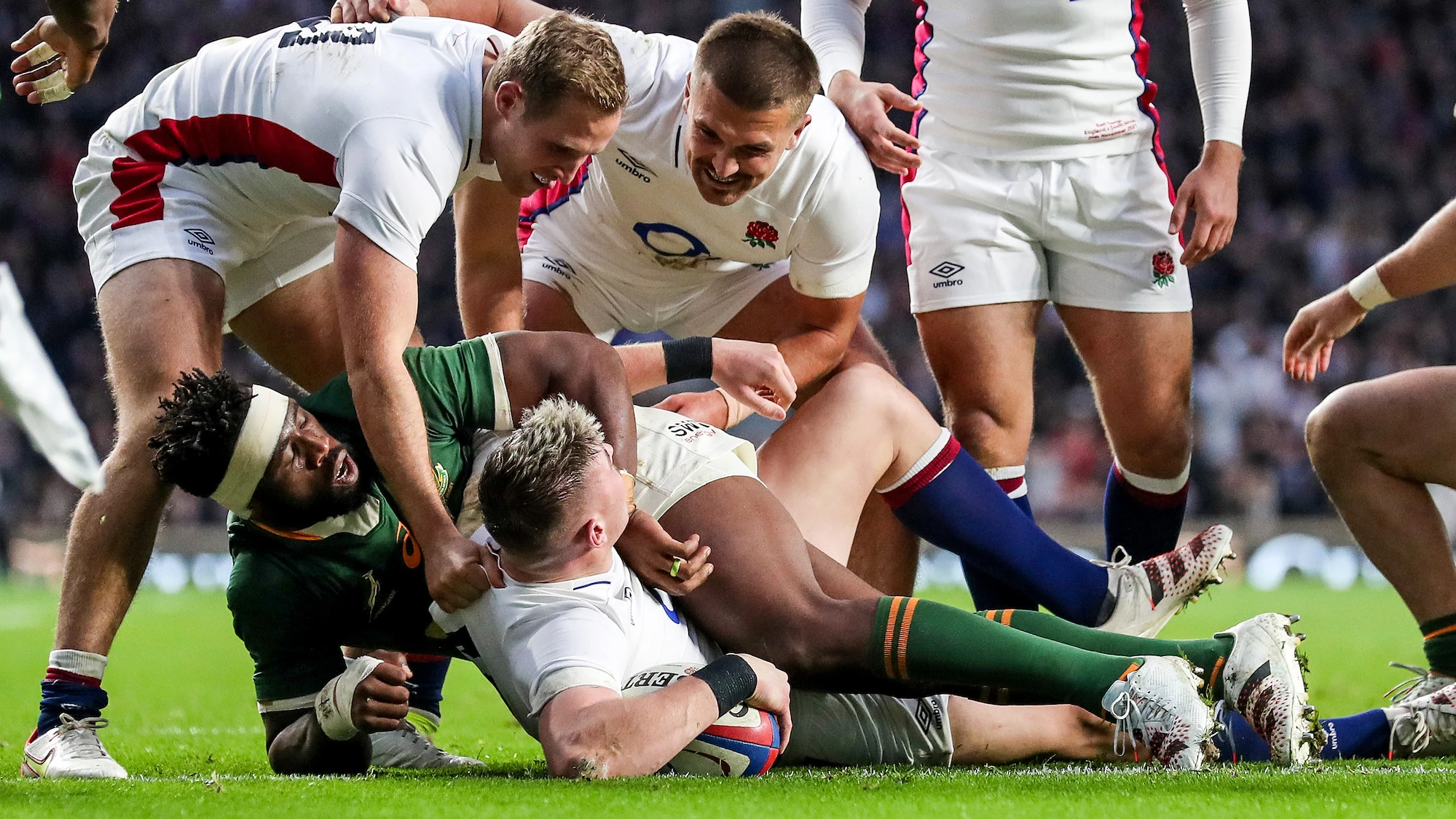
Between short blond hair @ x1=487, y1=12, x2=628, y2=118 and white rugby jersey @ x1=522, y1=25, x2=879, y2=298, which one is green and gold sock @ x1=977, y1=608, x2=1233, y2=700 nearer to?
white rugby jersey @ x1=522, y1=25, x2=879, y2=298

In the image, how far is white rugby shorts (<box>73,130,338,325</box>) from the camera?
3998 millimetres

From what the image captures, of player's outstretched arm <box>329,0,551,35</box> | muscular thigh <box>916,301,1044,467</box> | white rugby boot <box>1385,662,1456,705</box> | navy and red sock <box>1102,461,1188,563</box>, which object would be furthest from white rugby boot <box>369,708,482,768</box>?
white rugby boot <box>1385,662,1456,705</box>

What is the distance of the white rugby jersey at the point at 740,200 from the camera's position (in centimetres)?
441

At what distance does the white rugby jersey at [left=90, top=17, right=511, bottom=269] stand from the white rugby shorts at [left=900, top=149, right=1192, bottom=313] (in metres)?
1.63

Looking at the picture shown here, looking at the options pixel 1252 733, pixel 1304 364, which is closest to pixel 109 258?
pixel 1252 733

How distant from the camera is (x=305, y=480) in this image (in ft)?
10.9

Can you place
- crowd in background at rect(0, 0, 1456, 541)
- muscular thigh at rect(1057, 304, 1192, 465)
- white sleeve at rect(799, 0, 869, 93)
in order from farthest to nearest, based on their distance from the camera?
1. crowd in background at rect(0, 0, 1456, 541)
2. white sleeve at rect(799, 0, 869, 93)
3. muscular thigh at rect(1057, 304, 1192, 465)

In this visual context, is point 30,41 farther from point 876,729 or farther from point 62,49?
point 876,729

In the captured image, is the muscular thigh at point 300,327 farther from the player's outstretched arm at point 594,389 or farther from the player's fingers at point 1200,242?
the player's fingers at point 1200,242

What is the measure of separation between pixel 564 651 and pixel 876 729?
2.89 ft

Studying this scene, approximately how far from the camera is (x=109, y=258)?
403cm

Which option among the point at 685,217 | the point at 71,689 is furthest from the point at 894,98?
the point at 71,689

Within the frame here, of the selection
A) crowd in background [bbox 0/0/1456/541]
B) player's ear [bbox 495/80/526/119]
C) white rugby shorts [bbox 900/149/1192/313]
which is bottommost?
crowd in background [bbox 0/0/1456/541]

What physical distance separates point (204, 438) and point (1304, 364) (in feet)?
11.2
